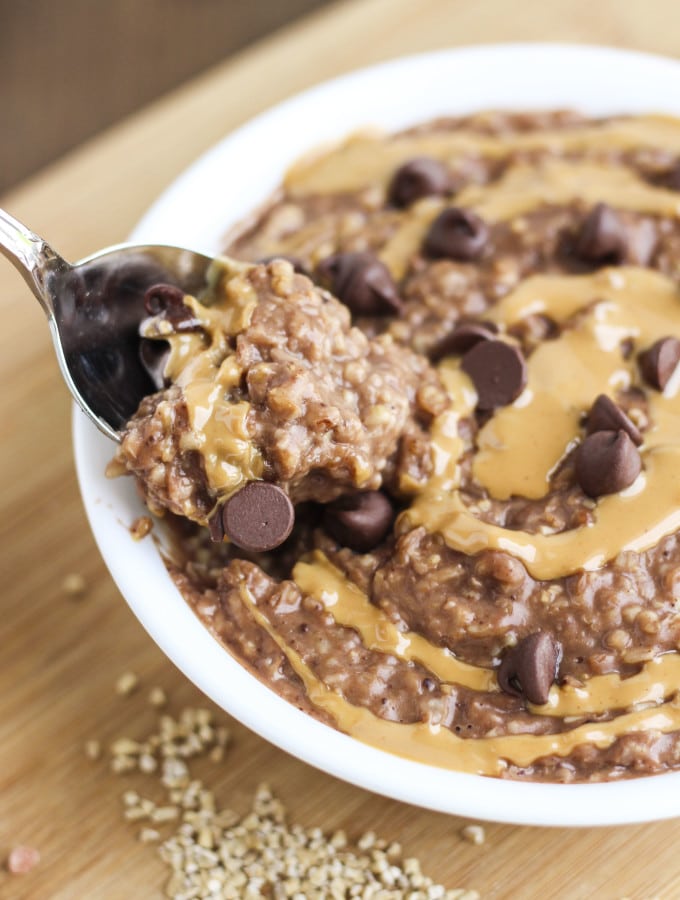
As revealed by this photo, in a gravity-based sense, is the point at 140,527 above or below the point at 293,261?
below

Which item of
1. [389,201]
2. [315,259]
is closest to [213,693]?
[315,259]

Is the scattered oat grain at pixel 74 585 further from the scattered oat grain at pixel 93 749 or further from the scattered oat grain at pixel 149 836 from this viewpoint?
the scattered oat grain at pixel 149 836

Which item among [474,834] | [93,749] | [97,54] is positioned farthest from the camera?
[97,54]

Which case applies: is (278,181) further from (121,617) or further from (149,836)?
(149,836)

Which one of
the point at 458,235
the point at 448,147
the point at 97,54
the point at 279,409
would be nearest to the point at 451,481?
the point at 279,409

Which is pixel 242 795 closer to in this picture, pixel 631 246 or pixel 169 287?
pixel 169 287

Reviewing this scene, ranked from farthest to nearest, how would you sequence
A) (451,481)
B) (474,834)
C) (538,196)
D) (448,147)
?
(448,147)
(538,196)
(474,834)
(451,481)
